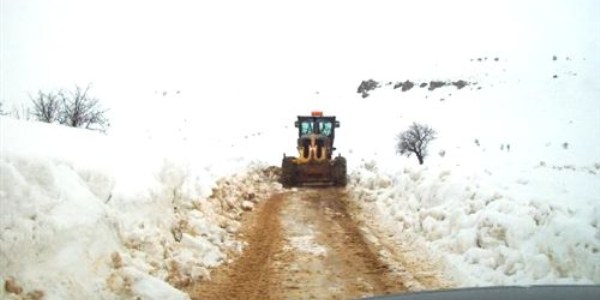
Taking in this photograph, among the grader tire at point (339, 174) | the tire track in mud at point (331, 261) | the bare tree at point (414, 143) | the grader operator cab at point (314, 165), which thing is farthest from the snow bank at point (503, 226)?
the bare tree at point (414, 143)

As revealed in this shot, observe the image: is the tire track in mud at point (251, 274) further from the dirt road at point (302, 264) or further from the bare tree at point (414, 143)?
the bare tree at point (414, 143)

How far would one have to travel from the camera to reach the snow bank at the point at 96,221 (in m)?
5.26

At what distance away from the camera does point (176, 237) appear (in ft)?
25.8

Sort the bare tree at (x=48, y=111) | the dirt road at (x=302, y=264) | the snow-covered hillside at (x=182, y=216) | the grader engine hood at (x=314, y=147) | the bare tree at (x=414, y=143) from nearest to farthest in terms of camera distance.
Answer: the snow-covered hillside at (x=182, y=216) < the dirt road at (x=302, y=264) < the bare tree at (x=48, y=111) < the grader engine hood at (x=314, y=147) < the bare tree at (x=414, y=143)

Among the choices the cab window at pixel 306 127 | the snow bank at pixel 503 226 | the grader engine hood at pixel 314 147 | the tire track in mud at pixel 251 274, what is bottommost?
the tire track in mud at pixel 251 274

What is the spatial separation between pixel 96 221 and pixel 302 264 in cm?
291

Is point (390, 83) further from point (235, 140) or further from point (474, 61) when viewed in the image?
point (235, 140)

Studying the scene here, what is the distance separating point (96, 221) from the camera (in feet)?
20.1

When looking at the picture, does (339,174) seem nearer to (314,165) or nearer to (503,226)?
(314,165)

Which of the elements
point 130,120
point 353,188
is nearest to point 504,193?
point 353,188

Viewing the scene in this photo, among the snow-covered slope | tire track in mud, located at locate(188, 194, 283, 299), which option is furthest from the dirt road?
the snow-covered slope

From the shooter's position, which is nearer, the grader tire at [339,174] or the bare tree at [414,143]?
the grader tire at [339,174]

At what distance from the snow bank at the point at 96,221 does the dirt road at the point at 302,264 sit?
398 millimetres

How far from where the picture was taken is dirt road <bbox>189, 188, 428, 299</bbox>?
21.6ft
